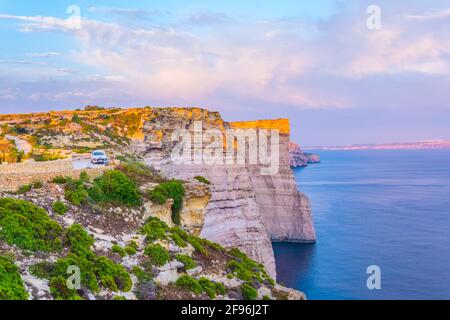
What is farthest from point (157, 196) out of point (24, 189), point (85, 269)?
point (85, 269)

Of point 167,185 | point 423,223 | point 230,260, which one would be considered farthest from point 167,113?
point 423,223

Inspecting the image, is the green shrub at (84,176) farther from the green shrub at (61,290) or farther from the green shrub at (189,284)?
the green shrub at (61,290)

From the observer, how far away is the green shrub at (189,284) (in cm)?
1792

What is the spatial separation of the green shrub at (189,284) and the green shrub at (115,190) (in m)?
5.52

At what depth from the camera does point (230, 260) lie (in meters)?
22.6

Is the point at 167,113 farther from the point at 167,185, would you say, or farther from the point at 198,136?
the point at 167,185

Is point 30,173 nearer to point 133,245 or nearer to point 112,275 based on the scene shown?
point 133,245

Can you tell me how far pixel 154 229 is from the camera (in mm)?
20734

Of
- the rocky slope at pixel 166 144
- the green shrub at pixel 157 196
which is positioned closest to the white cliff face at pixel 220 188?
the rocky slope at pixel 166 144

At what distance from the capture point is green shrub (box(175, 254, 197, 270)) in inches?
757

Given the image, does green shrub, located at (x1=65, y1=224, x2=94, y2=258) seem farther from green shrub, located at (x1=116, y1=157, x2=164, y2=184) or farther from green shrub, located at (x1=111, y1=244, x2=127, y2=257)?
green shrub, located at (x1=116, y1=157, x2=164, y2=184)

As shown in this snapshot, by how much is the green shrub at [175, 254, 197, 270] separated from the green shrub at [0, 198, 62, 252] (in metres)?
5.26

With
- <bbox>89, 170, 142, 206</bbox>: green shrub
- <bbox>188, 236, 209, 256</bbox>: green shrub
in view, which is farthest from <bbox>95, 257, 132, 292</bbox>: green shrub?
<bbox>188, 236, 209, 256</bbox>: green shrub
